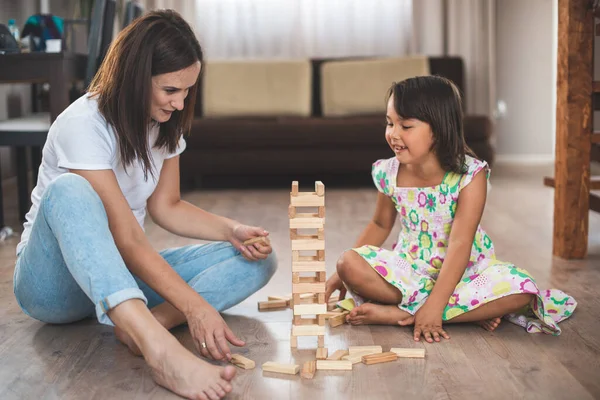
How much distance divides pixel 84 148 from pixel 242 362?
0.51 metres

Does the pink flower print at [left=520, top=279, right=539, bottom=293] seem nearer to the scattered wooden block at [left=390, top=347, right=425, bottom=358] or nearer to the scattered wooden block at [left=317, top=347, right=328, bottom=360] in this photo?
the scattered wooden block at [left=390, top=347, right=425, bottom=358]

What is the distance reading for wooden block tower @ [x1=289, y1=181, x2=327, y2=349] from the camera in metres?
1.57

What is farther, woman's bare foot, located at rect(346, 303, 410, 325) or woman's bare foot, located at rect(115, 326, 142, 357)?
woman's bare foot, located at rect(346, 303, 410, 325)

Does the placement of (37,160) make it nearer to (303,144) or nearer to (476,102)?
(303,144)

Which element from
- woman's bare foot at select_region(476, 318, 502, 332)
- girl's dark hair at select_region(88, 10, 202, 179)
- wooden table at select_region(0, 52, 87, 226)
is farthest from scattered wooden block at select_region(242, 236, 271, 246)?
wooden table at select_region(0, 52, 87, 226)

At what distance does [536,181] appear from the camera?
4551mm

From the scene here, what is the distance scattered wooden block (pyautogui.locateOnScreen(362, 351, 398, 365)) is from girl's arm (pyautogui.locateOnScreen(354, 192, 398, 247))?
0.45 meters

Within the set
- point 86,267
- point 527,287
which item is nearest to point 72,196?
point 86,267

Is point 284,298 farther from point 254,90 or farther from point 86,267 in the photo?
point 254,90

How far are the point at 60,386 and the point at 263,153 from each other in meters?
3.07

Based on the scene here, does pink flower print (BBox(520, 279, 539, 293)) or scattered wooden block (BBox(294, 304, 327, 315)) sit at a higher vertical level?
scattered wooden block (BBox(294, 304, 327, 315))

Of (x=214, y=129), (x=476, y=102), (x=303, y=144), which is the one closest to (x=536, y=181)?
(x=476, y=102)

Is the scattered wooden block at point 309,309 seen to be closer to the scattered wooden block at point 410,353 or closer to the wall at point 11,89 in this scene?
the scattered wooden block at point 410,353

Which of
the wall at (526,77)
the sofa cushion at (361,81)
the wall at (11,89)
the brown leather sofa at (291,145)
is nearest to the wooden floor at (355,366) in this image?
the brown leather sofa at (291,145)
